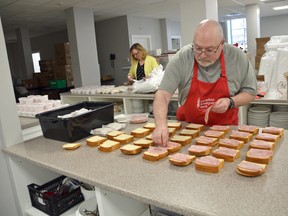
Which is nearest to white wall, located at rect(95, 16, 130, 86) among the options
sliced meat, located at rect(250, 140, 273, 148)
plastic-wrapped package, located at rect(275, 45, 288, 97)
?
plastic-wrapped package, located at rect(275, 45, 288, 97)

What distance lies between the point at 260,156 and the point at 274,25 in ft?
40.2

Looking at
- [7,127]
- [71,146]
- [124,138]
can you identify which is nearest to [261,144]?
[124,138]

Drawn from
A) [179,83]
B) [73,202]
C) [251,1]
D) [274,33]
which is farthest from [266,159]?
[274,33]

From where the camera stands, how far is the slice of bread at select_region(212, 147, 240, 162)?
1.10 m

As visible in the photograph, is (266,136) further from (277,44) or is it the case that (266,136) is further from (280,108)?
(277,44)

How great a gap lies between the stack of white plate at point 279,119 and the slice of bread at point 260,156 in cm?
167

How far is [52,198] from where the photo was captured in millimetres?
1492

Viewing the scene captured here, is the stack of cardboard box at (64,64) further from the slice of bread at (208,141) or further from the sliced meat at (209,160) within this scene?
the sliced meat at (209,160)

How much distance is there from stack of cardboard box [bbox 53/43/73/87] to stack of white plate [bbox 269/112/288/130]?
5.92 metres

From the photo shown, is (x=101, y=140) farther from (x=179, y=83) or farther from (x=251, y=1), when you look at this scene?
(x=251, y=1)

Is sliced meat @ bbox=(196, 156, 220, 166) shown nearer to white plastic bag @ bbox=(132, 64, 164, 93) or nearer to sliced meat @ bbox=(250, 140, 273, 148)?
sliced meat @ bbox=(250, 140, 273, 148)

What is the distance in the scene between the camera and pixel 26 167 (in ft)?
5.63

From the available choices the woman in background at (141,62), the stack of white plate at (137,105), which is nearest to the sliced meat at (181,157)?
the stack of white plate at (137,105)

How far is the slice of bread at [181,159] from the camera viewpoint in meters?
1.11
